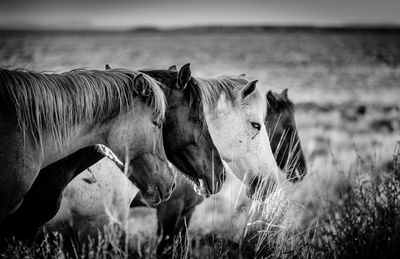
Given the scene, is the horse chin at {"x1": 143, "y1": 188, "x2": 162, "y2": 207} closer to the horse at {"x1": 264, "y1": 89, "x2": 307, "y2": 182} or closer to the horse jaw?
the horse jaw

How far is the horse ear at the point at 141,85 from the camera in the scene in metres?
2.93

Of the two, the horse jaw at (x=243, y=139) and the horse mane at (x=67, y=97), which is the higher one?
the horse mane at (x=67, y=97)

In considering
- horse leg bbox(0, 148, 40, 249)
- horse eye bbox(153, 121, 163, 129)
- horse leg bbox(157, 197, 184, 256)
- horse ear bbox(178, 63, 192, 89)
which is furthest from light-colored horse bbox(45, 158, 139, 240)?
horse ear bbox(178, 63, 192, 89)

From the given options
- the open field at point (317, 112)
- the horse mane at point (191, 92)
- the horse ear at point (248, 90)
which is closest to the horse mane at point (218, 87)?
the horse ear at point (248, 90)

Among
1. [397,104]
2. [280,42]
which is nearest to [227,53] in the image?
[280,42]

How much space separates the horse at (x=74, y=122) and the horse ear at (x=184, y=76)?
0.34m

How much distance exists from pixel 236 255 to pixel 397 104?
19166mm

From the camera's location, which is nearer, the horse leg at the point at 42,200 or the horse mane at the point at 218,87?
the horse leg at the point at 42,200

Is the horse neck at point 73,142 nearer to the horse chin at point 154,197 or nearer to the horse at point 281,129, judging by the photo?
the horse chin at point 154,197

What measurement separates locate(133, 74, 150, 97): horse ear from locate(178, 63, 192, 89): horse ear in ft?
1.26

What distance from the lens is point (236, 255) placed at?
3168mm

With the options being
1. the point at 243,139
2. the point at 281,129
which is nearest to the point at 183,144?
the point at 243,139

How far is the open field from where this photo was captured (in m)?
4.20

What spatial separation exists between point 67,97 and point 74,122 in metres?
0.20
